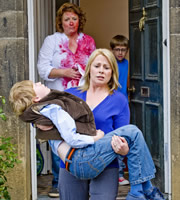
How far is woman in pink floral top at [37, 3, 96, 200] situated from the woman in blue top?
5.54 ft

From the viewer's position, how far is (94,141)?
2.97 meters

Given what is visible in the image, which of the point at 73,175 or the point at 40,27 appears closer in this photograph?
the point at 73,175

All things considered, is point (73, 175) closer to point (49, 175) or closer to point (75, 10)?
point (75, 10)

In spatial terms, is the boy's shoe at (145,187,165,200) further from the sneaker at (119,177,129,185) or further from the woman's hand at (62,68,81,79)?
the sneaker at (119,177,129,185)

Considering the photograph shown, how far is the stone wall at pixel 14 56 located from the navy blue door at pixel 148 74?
4.55ft

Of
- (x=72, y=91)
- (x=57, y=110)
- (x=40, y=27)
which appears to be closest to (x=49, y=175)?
(x=40, y=27)

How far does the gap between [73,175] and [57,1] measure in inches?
149

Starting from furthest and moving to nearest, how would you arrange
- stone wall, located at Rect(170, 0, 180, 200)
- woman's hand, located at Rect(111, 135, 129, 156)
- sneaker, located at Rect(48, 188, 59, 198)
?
sneaker, located at Rect(48, 188, 59, 198) < stone wall, located at Rect(170, 0, 180, 200) < woman's hand, located at Rect(111, 135, 129, 156)

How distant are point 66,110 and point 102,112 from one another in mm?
316

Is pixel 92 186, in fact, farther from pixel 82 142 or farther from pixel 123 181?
pixel 123 181

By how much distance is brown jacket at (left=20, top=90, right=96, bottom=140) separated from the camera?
294 centimetres

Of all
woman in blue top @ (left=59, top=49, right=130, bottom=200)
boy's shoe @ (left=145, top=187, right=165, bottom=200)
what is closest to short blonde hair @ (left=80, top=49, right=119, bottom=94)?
woman in blue top @ (left=59, top=49, right=130, bottom=200)

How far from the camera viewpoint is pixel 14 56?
4867 mm

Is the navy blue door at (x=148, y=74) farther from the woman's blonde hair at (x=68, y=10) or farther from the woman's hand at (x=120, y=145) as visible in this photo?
the woman's hand at (x=120, y=145)
